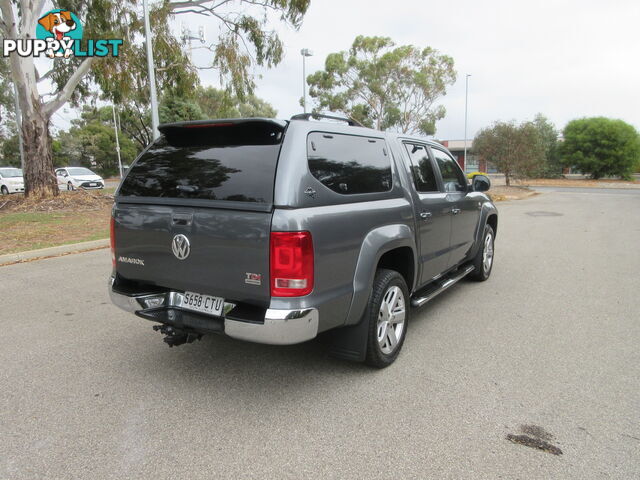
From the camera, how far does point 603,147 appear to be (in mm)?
39500

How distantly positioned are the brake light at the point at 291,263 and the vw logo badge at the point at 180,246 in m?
0.67

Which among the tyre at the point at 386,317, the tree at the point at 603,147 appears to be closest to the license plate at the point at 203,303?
the tyre at the point at 386,317

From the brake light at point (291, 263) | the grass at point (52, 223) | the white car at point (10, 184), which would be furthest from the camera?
the white car at point (10, 184)

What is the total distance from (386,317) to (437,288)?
117 cm

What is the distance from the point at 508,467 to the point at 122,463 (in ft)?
6.74

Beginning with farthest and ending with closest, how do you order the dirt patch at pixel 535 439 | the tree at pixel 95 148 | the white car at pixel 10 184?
the tree at pixel 95 148
the white car at pixel 10 184
the dirt patch at pixel 535 439

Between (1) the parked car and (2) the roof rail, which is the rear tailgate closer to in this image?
(1) the parked car

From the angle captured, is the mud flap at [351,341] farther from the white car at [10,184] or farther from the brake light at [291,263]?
the white car at [10,184]

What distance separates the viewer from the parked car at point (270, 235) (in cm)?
276

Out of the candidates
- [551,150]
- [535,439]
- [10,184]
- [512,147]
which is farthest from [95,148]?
[535,439]

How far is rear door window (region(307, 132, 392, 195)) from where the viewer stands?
10.1 ft

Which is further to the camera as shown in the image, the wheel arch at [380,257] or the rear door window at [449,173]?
the rear door window at [449,173]

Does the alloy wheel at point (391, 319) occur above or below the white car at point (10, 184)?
below

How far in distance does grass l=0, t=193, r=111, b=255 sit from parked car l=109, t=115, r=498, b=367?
6208 millimetres
